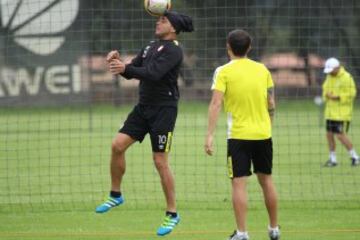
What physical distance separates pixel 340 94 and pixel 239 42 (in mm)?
8604

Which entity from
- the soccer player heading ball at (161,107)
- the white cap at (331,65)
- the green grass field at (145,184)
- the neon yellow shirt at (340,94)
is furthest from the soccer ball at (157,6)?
the neon yellow shirt at (340,94)

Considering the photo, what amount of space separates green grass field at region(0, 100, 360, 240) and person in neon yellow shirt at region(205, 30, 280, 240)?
103 cm

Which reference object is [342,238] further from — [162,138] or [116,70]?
[116,70]

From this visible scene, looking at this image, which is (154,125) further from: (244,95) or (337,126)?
(337,126)

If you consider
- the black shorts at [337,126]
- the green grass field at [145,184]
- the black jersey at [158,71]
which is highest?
the black jersey at [158,71]

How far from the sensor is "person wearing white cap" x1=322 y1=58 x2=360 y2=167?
1599 centimetres

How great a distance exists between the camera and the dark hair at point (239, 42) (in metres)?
8.05

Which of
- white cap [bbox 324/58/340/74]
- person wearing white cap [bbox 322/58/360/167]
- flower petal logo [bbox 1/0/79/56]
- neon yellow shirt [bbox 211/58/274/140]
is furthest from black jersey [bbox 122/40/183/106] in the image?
person wearing white cap [bbox 322/58/360/167]

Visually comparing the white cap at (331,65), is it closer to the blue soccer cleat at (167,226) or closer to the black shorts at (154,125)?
the black shorts at (154,125)

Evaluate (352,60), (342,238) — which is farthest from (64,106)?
(342,238)

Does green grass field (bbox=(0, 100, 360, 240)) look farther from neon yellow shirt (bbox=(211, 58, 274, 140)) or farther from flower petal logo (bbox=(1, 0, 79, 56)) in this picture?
flower petal logo (bbox=(1, 0, 79, 56))

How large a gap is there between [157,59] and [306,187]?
5.05 meters

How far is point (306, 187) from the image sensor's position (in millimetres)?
12953

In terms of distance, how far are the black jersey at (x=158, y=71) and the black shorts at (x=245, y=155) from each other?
104 centimetres
